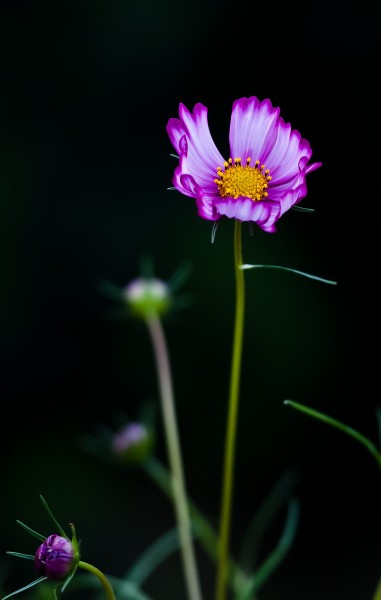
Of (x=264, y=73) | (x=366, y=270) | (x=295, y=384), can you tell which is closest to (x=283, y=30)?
(x=264, y=73)

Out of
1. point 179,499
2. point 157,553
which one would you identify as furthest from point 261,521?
point 179,499

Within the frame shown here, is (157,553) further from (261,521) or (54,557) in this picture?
(54,557)

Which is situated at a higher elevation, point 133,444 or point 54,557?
point 133,444

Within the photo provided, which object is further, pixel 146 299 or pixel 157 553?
pixel 157 553

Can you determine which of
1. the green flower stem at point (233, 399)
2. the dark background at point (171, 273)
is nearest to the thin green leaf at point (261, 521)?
the dark background at point (171, 273)

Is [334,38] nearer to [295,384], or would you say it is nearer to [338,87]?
[338,87]

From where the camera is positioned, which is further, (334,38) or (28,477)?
(28,477)

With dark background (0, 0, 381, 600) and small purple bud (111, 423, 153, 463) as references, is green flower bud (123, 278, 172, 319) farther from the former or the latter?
dark background (0, 0, 381, 600)

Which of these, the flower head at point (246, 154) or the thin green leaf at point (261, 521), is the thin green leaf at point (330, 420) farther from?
the thin green leaf at point (261, 521)
